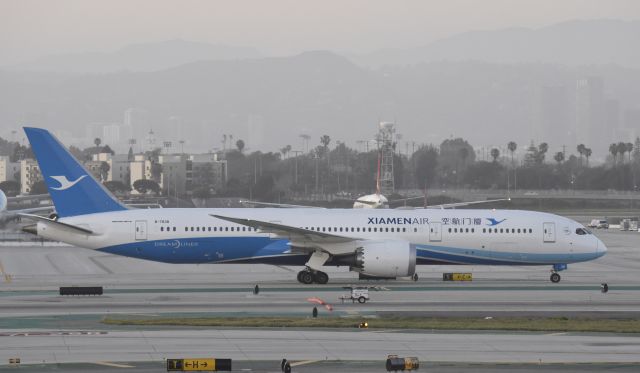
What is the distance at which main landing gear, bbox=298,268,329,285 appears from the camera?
49031 millimetres

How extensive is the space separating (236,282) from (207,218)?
339 cm

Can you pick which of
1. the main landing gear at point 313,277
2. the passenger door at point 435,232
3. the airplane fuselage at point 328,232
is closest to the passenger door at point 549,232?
the airplane fuselage at point 328,232

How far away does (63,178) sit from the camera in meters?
49.3

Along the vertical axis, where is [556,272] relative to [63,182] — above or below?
below

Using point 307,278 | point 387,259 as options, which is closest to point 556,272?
point 387,259

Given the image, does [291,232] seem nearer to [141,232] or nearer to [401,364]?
[141,232]

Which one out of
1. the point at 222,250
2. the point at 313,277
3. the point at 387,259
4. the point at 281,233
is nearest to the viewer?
the point at 387,259

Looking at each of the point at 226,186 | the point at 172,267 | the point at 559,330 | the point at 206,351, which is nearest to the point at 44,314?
the point at 206,351

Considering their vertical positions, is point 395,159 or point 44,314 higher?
point 395,159

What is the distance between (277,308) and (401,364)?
14149 mm

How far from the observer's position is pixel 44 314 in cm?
3791

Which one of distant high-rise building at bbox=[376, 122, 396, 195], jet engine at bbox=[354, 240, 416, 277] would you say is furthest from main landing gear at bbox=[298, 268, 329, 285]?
distant high-rise building at bbox=[376, 122, 396, 195]

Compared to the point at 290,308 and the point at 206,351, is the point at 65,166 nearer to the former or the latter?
the point at 290,308

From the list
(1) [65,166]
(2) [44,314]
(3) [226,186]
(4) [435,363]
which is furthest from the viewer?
(3) [226,186]
